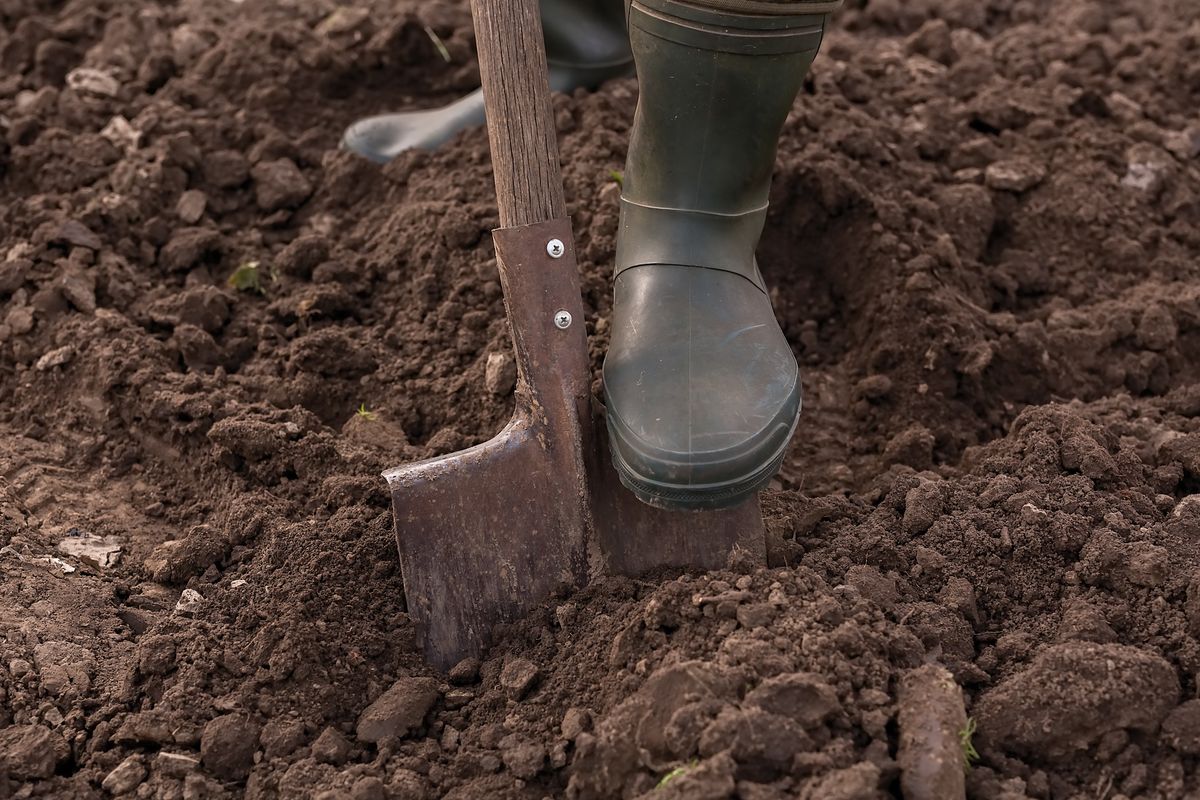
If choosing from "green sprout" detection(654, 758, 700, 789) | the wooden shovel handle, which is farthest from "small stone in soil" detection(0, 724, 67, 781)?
the wooden shovel handle

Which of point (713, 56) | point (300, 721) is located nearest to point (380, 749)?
point (300, 721)

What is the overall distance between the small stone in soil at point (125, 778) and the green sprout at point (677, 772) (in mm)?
751

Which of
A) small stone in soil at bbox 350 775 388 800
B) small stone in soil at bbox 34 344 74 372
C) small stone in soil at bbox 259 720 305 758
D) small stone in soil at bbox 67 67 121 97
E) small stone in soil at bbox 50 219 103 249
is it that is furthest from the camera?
small stone in soil at bbox 67 67 121 97

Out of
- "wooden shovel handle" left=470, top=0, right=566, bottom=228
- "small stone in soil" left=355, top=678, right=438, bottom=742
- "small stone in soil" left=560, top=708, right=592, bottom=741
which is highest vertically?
"wooden shovel handle" left=470, top=0, right=566, bottom=228

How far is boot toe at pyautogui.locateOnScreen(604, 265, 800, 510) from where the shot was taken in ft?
6.40

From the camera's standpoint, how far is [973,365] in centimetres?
252

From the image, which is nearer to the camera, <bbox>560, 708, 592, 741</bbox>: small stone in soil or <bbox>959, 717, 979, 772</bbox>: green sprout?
<bbox>959, 717, 979, 772</bbox>: green sprout

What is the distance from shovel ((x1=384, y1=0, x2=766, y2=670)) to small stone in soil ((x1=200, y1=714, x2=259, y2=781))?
0.33 metres

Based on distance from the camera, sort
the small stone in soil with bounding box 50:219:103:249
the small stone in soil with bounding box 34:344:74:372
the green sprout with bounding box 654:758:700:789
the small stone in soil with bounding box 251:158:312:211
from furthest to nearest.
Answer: the small stone in soil with bounding box 251:158:312:211, the small stone in soil with bounding box 50:219:103:249, the small stone in soil with bounding box 34:344:74:372, the green sprout with bounding box 654:758:700:789

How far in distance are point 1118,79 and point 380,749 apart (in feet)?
9.13

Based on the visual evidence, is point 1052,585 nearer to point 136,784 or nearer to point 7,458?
point 136,784

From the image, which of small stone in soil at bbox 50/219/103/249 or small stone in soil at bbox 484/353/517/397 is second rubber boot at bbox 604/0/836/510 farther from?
small stone in soil at bbox 50/219/103/249

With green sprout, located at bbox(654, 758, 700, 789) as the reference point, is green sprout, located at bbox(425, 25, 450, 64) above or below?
above

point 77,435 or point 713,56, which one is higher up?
point 713,56
